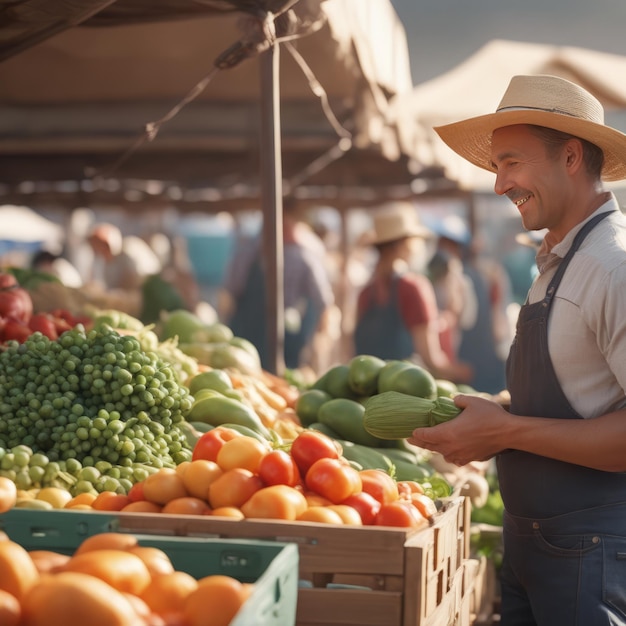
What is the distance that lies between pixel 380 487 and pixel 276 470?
328 mm

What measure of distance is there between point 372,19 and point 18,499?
15.2 ft

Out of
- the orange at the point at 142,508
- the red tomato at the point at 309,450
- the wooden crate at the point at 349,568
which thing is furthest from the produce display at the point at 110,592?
the red tomato at the point at 309,450

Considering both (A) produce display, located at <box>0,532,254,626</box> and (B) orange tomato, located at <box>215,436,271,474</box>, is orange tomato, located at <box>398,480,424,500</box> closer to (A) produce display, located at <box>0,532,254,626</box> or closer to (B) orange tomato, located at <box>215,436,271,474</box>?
(B) orange tomato, located at <box>215,436,271,474</box>

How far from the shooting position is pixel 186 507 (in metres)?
2.44

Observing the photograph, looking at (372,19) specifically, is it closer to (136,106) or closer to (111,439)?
(136,106)

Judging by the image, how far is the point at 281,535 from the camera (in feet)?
7.41

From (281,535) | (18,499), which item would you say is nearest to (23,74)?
(18,499)

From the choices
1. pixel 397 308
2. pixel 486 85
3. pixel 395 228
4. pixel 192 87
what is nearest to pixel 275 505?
pixel 397 308

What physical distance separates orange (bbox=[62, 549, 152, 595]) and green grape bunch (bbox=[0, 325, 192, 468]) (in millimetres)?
1104

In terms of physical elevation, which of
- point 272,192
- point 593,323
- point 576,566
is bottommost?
point 576,566

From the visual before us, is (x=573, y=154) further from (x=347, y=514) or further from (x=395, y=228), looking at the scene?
(x=395, y=228)

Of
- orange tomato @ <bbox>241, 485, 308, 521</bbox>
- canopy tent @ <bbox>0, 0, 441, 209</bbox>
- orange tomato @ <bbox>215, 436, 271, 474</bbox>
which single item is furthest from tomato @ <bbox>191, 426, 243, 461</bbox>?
canopy tent @ <bbox>0, 0, 441, 209</bbox>

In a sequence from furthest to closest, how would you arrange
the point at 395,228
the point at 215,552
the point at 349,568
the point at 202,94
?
the point at 202,94 → the point at 395,228 → the point at 349,568 → the point at 215,552

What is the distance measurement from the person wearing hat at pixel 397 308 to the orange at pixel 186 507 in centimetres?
476
